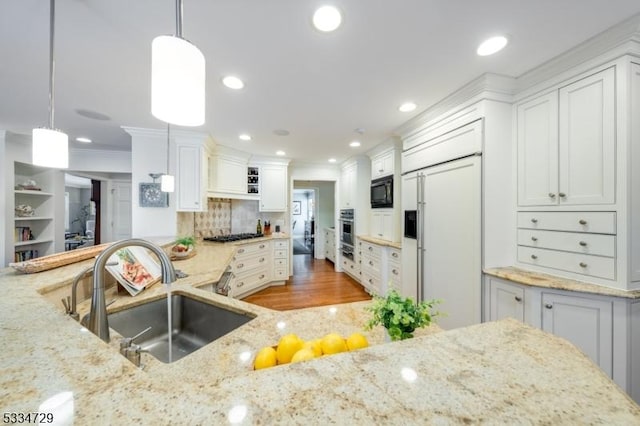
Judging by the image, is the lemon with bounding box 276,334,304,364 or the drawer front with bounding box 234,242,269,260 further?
the drawer front with bounding box 234,242,269,260

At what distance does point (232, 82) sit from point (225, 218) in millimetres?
2784

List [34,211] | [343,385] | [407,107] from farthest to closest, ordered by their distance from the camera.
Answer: [34,211]
[407,107]
[343,385]

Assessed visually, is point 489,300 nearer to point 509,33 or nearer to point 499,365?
point 499,365

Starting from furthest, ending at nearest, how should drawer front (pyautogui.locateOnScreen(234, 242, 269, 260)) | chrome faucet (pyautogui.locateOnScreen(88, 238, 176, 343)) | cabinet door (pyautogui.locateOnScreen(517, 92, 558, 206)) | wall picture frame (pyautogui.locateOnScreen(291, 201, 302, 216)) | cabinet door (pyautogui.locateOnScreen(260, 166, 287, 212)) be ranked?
wall picture frame (pyautogui.locateOnScreen(291, 201, 302, 216))
cabinet door (pyautogui.locateOnScreen(260, 166, 287, 212))
drawer front (pyautogui.locateOnScreen(234, 242, 269, 260))
cabinet door (pyautogui.locateOnScreen(517, 92, 558, 206))
chrome faucet (pyautogui.locateOnScreen(88, 238, 176, 343))

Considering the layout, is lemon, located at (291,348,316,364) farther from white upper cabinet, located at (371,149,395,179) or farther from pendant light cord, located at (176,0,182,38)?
white upper cabinet, located at (371,149,395,179)

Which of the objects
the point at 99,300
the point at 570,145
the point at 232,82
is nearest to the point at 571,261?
the point at 570,145

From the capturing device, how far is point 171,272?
0.83 metres

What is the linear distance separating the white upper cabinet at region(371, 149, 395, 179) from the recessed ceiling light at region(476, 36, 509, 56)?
5.59 feet

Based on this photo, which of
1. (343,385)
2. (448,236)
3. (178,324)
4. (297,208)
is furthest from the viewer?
(297,208)

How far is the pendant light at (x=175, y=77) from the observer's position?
643 millimetres

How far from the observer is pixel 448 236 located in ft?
6.70

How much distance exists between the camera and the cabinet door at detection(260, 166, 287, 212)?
412 cm

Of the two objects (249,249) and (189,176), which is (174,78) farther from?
(249,249)

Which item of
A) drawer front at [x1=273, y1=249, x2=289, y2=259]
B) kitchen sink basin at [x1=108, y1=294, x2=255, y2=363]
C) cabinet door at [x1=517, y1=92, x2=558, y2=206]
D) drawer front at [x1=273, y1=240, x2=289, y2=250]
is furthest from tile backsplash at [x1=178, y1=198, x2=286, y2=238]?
cabinet door at [x1=517, y1=92, x2=558, y2=206]
